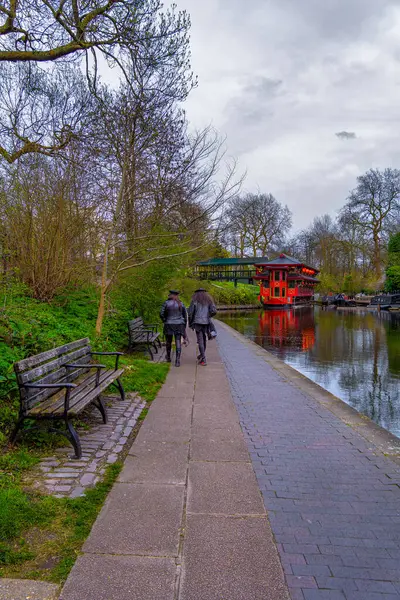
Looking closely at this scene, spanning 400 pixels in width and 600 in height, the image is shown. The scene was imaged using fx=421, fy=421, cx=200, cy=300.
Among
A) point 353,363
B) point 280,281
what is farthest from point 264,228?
point 353,363

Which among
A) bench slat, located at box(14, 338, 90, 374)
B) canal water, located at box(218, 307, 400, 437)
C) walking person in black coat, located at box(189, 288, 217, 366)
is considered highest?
walking person in black coat, located at box(189, 288, 217, 366)

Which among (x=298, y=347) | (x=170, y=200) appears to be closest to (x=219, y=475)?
(x=170, y=200)

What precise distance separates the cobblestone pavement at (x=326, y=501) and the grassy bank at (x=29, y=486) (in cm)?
127

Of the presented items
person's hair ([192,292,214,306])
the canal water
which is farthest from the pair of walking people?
the canal water

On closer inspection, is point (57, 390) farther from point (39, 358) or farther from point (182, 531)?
point (182, 531)

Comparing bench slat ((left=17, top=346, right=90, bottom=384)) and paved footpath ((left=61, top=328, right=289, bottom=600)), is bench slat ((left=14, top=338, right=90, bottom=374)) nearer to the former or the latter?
bench slat ((left=17, top=346, right=90, bottom=384))

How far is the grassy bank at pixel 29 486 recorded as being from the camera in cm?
238

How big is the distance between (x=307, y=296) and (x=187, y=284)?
4134 centimetres

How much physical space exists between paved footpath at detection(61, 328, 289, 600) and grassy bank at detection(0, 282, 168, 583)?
13cm

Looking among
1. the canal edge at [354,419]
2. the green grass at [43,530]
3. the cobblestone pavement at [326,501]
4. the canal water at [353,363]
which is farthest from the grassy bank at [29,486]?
the canal water at [353,363]

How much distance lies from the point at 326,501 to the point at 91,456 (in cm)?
211

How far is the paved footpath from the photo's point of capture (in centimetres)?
215

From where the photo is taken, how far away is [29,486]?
10.6ft

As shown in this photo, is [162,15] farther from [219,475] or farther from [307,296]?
[307,296]
